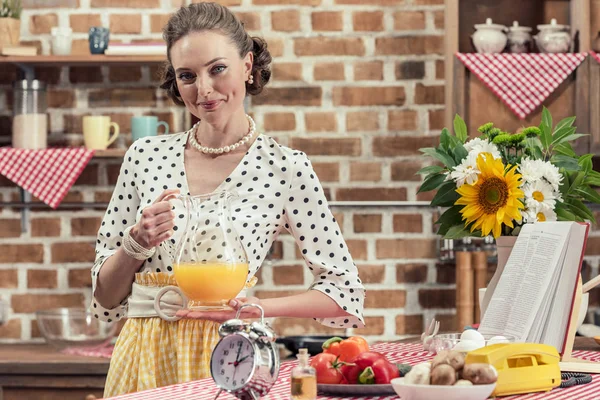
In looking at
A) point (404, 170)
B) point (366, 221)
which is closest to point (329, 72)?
point (404, 170)

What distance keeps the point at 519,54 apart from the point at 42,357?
184 cm

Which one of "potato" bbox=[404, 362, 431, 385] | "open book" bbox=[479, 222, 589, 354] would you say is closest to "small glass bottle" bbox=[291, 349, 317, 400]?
"potato" bbox=[404, 362, 431, 385]

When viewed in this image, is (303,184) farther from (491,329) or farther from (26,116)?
(26,116)

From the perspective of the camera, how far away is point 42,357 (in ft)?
10.1

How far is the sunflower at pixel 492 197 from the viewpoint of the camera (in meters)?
1.90

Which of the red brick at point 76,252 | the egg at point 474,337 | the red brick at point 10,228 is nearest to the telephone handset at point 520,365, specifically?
the egg at point 474,337

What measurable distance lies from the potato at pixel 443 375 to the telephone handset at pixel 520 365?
0.10 meters

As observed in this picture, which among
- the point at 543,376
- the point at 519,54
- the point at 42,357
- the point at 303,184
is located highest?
the point at 519,54

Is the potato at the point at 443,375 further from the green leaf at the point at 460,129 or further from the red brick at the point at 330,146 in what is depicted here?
the red brick at the point at 330,146

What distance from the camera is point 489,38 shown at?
3.23 metres

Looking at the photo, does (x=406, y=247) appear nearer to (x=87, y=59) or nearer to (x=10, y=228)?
(x=87, y=59)

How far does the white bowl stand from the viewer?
4.17ft

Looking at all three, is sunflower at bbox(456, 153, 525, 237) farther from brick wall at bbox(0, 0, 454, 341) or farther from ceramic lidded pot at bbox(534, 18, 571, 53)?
brick wall at bbox(0, 0, 454, 341)

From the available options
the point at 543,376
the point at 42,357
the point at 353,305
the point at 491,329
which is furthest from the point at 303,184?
the point at 42,357
